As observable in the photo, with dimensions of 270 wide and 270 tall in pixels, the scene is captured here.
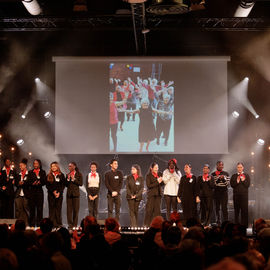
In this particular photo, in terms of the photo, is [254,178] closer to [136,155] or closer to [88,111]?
[136,155]

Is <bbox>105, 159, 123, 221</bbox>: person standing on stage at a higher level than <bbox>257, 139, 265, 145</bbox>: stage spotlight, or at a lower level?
lower

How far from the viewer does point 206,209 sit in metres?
12.0

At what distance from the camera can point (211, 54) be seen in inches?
572

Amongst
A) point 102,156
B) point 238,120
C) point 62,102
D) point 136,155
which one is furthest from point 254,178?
point 62,102

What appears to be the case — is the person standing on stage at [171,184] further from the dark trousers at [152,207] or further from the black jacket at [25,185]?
the black jacket at [25,185]

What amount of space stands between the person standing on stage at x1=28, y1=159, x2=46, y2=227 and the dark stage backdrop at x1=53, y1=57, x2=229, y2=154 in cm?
228

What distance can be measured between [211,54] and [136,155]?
3504 millimetres

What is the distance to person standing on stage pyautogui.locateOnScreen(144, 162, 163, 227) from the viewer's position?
11781 millimetres

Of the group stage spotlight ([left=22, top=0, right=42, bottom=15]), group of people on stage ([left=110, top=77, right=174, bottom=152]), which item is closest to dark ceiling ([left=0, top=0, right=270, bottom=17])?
stage spotlight ([left=22, top=0, right=42, bottom=15])

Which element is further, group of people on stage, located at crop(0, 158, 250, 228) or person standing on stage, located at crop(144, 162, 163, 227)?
person standing on stage, located at crop(144, 162, 163, 227)

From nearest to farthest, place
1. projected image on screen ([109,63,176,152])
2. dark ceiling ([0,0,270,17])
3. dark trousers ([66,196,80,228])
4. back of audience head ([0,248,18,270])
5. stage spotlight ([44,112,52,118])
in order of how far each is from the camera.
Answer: back of audience head ([0,248,18,270]), dark trousers ([66,196,80,228]), dark ceiling ([0,0,270,17]), projected image on screen ([109,63,176,152]), stage spotlight ([44,112,52,118])

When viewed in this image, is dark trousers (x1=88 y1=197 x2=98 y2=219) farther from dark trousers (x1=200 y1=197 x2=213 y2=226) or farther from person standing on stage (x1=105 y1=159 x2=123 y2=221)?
dark trousers (x1=200 y1=197 x2=213 y2=226)

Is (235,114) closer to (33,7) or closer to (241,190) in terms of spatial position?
(241,190)

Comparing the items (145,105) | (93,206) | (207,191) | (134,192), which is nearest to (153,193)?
(134,192)
